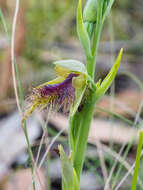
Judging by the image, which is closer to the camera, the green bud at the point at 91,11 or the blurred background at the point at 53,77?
the green bud at the point at 91,11

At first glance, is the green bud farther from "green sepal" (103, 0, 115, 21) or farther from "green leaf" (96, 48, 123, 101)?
"green leaf" (96, 48, 123, 101)

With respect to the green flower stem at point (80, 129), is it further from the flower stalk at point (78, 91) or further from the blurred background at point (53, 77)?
the blurred background at point (53, 77)

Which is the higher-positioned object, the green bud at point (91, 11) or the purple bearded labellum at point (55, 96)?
the green bud at point (91, 11)

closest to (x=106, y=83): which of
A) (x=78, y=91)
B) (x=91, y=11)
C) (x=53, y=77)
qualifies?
(x=78, y=91)

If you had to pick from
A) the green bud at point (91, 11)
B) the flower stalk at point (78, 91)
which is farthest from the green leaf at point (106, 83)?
the green bud at point (91, 11)

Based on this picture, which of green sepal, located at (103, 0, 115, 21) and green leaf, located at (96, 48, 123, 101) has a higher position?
green sepal, located at (103, 0, 115, 21)

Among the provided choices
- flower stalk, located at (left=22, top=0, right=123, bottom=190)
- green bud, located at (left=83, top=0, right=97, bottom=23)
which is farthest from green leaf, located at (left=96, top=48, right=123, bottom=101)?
green bud, located at (left=83, top=0, right=97, bottom=23)
